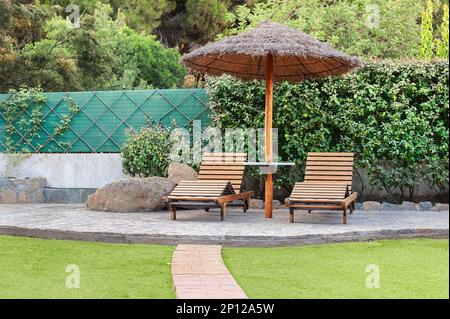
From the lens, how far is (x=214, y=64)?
1184 cm

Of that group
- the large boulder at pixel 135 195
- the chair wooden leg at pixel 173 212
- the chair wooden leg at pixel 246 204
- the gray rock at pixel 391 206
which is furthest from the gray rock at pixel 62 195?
the gray rock at pixel 391 206

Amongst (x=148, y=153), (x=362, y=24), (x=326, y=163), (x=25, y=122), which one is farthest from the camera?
(x=362, y=24)

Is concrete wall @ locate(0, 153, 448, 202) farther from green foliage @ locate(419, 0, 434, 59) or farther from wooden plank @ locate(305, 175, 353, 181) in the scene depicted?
green foliage @ locate(419, 0, 434, 59)

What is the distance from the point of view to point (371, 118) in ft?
41.9

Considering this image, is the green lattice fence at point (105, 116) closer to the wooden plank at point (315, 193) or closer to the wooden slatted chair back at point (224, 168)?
the wooden slatted chair back at point (224, 168)

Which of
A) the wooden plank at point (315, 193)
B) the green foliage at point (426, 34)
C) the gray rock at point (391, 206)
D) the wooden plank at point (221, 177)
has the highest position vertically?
the green foliage at point (426, 34)

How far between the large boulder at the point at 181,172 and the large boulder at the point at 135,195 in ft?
1.85

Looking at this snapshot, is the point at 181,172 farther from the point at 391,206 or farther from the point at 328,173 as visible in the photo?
the point at 391,206

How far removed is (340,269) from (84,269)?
2.61 m

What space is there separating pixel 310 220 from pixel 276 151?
257 cm

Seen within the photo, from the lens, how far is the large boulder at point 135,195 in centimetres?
1186

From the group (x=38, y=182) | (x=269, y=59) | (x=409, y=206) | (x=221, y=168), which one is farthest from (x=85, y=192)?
(x=409, y=206)

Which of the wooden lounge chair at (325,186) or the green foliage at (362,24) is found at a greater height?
the green foliage at (362,24)
